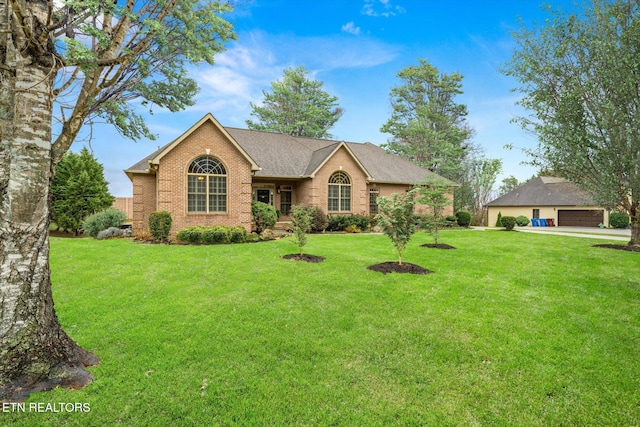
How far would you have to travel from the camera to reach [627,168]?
38.4ft

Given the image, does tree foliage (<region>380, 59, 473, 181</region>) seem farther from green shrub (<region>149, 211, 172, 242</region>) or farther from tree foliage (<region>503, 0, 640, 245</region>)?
green shrub (<region>149, 211, 172, 242</region>)

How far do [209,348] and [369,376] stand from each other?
7.40 feet

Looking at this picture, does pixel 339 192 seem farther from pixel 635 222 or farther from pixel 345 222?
pixel 635 222

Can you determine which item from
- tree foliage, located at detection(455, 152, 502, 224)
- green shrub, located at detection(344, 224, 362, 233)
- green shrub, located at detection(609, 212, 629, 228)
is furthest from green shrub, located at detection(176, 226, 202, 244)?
green shrub, located at detection(609, 212, 629, 228)

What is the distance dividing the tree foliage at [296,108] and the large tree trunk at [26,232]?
29979mm

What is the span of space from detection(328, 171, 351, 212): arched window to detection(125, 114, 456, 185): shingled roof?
1.34m

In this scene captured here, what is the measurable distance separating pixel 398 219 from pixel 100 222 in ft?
44.2

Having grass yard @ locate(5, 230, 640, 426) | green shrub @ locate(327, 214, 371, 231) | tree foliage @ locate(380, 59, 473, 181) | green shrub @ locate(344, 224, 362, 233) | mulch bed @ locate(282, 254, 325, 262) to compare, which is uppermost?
tree foliage @ locate(380, 59, 473, 181)

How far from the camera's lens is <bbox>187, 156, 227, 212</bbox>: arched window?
15164mm

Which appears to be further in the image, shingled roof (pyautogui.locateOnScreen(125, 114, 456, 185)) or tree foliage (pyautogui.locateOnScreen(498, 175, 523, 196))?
tree foliage (pyautogui.locateOnScreen(498, 175, 523, 196))

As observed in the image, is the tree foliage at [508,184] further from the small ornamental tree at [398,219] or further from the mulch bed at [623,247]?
the small ornamental tree at [398,219]

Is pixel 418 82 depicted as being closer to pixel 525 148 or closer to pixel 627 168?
pixel 525 148

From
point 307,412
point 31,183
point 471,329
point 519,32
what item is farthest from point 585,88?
point 31,183

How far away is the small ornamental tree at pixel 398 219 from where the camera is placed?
28.8ft
